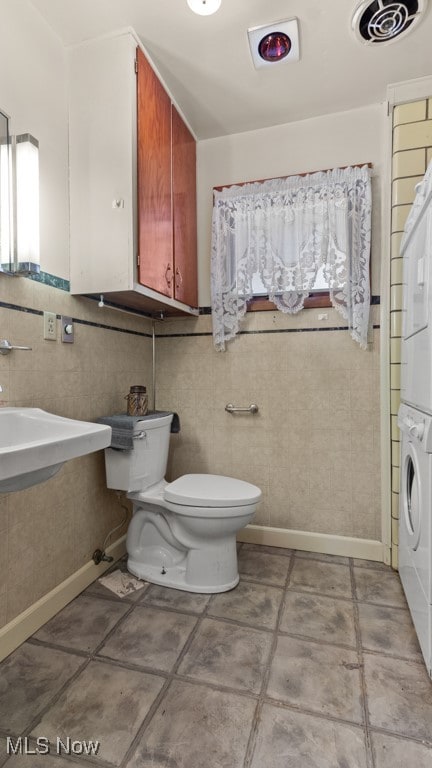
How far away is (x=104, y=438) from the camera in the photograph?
1117mm

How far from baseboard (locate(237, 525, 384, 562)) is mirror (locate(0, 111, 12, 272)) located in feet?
6.02

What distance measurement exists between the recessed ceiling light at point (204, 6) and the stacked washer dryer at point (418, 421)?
3.26 feet

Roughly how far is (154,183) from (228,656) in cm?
196

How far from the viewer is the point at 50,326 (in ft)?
5.04

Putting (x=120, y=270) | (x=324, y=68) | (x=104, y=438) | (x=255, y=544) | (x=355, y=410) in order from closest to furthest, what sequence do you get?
(x=104, y=438), (x=120, y=270), (x=324, y=68), (x=355, y=410), (x=255, y=544)

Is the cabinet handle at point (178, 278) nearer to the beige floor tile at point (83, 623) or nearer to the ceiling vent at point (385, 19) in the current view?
the ceiling vent at point (385, 19)

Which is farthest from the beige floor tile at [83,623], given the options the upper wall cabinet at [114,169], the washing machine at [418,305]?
the washing machine at [418,305]

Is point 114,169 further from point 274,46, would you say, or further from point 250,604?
point 250,604

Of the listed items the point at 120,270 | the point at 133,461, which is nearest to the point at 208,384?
the point at 133,461

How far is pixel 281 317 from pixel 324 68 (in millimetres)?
1158

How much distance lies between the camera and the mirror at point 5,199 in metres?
1.28

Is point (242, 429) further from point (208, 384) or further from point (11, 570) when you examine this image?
point (11, 570)

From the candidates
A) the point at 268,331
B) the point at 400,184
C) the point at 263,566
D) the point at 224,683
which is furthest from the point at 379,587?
the point at 400,184

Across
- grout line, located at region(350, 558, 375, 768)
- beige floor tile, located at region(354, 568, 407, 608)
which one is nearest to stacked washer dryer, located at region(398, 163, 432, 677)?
beige floor tile, located at region(354, 568, 407, 608)
